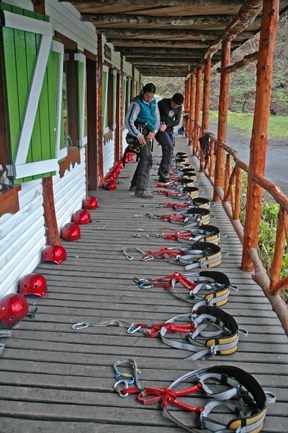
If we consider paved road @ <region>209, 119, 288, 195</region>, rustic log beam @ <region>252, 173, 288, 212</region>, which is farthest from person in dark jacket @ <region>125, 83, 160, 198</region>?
paved road @ <region>209, 119, 288, 195</region>

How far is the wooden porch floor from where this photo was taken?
2.22 meters

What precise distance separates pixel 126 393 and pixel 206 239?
2591 mm

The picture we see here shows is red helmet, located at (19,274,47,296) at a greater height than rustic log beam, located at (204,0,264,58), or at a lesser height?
lesser

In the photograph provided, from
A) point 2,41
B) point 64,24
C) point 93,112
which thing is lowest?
point 93,112

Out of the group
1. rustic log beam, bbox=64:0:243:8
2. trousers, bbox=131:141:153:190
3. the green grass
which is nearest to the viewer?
rustic log beam, bbox=64:0:243:8

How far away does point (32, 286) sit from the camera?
11.3 feet

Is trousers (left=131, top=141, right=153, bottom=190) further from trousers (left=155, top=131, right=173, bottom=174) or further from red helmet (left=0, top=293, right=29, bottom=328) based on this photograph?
red helmet (left=0, top=293, right=29, bottom=328)

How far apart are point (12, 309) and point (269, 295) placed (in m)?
2.08

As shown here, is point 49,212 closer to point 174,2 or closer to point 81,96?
point 81,96

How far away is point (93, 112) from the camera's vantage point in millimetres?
7133

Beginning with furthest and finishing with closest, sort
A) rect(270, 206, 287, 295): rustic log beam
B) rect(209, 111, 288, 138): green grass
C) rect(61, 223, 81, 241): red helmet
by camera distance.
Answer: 1. rect(209, 111, 288, 138): green grass
2. rect(61, 223, 81, 241): red helmet
3. rect(270, 206, 287, 295): rustic log beam

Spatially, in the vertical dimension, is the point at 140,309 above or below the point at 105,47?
below

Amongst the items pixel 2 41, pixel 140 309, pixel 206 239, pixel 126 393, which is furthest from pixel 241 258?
pixel 2 41

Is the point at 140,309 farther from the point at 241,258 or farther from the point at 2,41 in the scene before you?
the point at 2,41
